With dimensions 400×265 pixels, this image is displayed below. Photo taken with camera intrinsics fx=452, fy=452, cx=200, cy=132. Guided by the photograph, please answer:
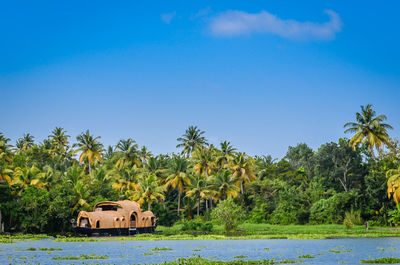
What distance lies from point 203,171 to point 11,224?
32410 millimetres

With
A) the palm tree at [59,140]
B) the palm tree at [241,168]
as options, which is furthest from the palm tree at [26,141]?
the palm tree at [241,168]

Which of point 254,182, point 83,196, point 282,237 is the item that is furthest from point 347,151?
point 83,196

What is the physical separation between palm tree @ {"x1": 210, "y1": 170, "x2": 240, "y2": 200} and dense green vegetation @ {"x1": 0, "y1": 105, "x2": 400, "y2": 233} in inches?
6.1

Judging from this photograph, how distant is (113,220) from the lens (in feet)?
180

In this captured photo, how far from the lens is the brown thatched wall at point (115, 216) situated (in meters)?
53.7

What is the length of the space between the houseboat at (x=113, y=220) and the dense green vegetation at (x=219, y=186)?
329 cm

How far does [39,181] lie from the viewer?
61.3 meters

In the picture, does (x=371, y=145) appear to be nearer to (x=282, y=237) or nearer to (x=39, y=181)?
(x=282, y=237)

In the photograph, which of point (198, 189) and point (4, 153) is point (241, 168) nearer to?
point (198, 189)

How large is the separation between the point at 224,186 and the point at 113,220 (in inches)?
820

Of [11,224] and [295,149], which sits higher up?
[295,149]

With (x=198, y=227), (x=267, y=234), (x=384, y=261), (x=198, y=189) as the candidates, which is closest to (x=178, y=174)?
(x=198, y=189)

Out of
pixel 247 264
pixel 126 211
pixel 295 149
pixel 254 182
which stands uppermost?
pixel 295 149

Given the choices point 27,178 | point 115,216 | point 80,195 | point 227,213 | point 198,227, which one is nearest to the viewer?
point 227,213
